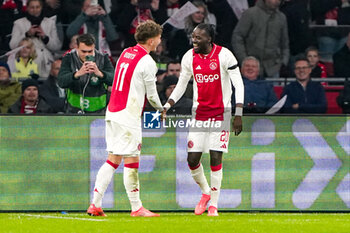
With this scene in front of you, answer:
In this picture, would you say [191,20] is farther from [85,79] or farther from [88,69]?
[88,69]

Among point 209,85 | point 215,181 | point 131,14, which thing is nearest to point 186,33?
point 131,14

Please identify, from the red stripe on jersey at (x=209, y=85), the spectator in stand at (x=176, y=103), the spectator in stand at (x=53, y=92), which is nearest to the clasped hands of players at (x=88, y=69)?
the spectator in stand at (x=176, y=103)

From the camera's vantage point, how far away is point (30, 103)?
1267 centimetres

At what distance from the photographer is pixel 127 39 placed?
45.8 feet

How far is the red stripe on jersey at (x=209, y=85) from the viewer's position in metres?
9.63

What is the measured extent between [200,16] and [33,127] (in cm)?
416

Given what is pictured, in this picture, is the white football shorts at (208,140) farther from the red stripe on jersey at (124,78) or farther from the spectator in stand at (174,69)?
the spectator in stand at (174,69)

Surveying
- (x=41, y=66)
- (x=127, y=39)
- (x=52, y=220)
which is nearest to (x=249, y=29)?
(x=127, y=39)

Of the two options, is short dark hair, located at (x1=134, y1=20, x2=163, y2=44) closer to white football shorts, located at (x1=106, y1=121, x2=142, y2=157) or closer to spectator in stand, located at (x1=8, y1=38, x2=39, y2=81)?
white football shorts, located at (x1=106, y1=121, x2=142, y2=157)

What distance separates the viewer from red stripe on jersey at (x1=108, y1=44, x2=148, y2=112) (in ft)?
29.6

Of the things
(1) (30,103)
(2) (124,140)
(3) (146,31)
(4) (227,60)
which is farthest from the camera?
(1) (30,103)

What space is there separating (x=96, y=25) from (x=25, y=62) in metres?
1.22

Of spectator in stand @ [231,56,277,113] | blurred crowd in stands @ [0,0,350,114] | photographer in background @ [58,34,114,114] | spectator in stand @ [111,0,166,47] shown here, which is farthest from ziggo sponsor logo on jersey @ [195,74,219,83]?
spectator in stand @ [111,0,166,47]

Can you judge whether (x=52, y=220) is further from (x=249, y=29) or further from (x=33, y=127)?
(x=249, y=29)
